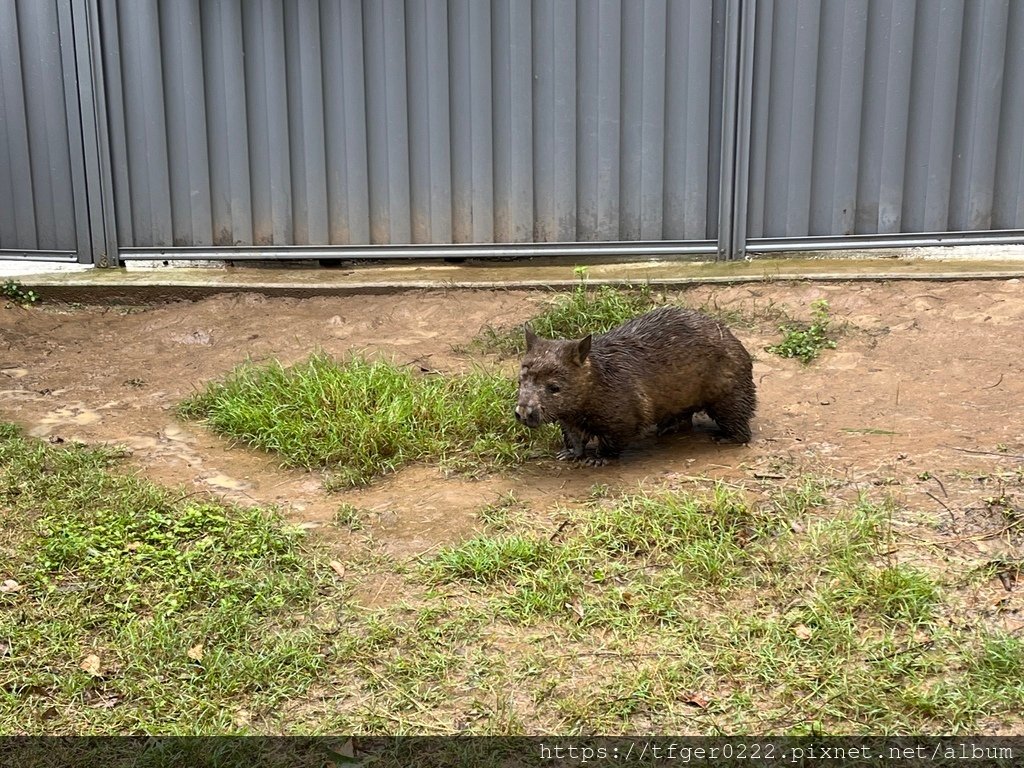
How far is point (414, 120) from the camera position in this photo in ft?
27.8

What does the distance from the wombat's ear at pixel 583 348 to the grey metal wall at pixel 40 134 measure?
5.40m

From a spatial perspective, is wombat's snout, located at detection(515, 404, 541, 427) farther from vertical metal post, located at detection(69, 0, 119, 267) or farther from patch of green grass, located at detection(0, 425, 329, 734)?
vertical metal post, located at detection(69, 0, 119, 267)

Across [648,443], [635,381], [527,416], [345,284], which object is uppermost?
[345,284]

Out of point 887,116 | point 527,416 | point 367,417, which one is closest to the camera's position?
point 527,416

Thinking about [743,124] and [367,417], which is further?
[743,124]

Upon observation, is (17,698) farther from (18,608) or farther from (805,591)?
(805,591)

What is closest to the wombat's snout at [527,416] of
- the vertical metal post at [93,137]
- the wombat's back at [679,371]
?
the wombat's back at [679,371]

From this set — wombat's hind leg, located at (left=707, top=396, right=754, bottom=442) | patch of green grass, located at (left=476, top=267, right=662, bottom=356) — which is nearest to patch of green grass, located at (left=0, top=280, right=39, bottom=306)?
patch of green grass, located at (left=476, top=267, right=662, bottom=356)

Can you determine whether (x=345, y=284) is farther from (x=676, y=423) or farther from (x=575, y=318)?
(x=676, y=423)

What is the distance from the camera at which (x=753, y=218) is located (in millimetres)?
8305

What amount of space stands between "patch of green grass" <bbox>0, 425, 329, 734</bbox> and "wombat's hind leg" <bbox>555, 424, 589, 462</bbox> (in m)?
1.51

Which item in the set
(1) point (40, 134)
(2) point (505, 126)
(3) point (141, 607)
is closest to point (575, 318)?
(2) point (505, 126)

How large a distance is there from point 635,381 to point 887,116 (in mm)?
3978

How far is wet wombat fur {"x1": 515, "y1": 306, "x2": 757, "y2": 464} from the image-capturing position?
5.25m
